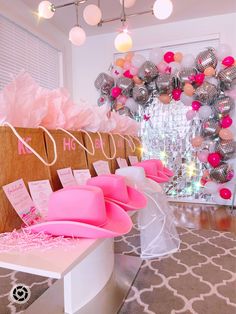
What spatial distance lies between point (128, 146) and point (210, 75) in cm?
170

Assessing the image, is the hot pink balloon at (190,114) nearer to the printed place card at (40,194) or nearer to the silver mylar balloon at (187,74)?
the silver mylar balloon at (187,74)

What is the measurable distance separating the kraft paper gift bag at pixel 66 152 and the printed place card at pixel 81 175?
0.9 inches

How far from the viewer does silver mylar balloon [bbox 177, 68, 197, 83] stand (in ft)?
9.46

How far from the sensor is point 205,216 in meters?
2.85

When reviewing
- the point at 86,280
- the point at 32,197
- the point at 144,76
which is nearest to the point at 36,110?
the point at 32,197

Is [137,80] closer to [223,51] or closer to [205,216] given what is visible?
[223,51]

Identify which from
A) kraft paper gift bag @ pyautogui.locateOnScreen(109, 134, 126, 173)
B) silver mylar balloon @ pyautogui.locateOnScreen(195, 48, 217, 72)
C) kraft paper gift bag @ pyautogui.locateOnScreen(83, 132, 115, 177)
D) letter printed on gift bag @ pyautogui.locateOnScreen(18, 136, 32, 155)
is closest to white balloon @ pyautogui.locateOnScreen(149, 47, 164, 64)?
silver mylar balloon @ pyautogui.locateOnScreen(195, 48, 217, 72)

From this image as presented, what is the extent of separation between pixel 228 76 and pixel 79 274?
268 cm

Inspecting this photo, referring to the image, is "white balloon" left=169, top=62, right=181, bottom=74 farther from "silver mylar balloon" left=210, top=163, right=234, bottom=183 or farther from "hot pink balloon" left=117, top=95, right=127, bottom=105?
"silver mylar balloon" left=210, top=163, right=234, bottom=183

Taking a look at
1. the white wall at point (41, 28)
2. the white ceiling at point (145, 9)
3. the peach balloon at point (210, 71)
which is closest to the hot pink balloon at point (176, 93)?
the peach balloon at point (210, 71)

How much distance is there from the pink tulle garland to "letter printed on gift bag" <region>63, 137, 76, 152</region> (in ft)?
1.27

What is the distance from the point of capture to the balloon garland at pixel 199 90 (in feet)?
9.27

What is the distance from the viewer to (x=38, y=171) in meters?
0.77

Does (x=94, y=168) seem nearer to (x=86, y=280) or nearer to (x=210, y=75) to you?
(x=86, y=280)
